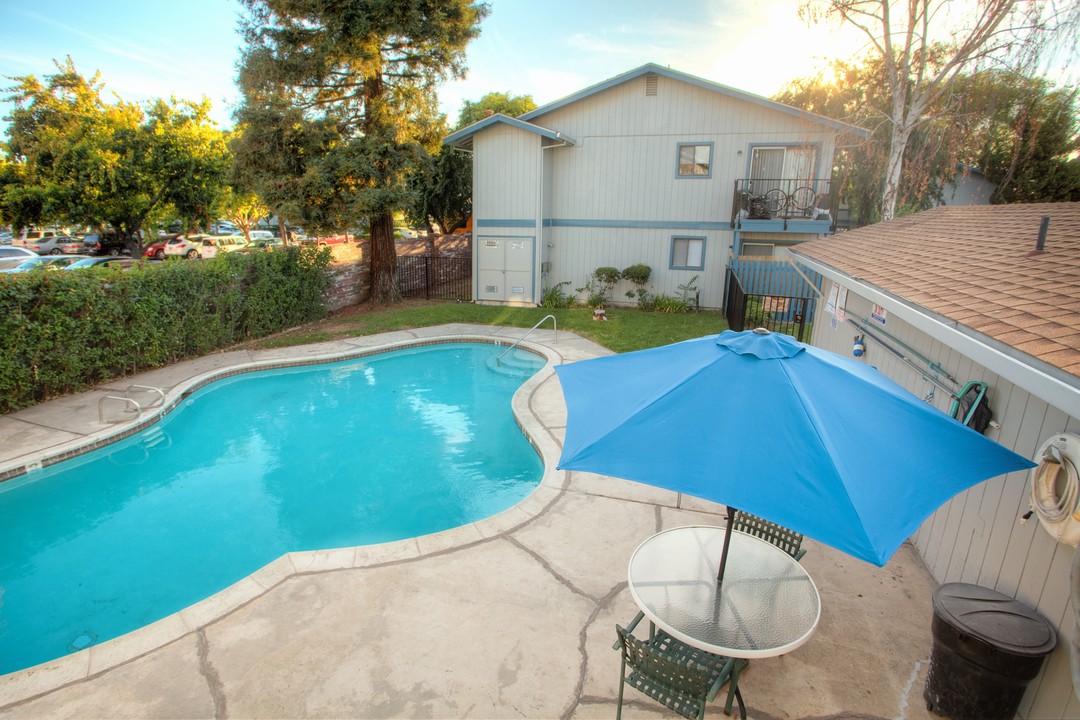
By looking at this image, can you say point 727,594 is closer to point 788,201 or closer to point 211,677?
point 211,677

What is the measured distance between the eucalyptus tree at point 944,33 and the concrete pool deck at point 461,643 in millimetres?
14945

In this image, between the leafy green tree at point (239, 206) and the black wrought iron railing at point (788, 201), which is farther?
the leafy green tree at point (239, 206)

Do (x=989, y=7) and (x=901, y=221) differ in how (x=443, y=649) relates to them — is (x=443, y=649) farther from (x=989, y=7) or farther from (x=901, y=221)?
(x=989, y=7)

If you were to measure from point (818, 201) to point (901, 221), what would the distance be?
24.0 feet

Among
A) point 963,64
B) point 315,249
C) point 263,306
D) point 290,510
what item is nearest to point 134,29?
point 315,249

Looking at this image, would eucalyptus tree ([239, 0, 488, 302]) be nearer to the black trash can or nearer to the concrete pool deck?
the concrete pool deck

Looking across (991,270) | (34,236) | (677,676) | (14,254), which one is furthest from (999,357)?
(34,236)

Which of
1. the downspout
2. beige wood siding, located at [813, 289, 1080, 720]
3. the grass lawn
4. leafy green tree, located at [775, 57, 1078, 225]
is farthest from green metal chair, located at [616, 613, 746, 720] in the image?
leafy green tree, located at [775, 57, 1078, 225]

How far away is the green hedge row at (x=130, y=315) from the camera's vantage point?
8461 millimetres

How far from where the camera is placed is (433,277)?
1997cm

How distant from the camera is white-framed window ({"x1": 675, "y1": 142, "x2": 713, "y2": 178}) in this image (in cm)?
1622

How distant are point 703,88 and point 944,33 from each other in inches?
266

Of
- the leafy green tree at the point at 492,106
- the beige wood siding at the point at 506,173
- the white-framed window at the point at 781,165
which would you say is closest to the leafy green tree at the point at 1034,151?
the white-framed window at the point at 781,165

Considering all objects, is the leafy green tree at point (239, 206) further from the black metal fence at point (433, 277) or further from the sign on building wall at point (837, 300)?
the sign on building wall at point (837, 300)
